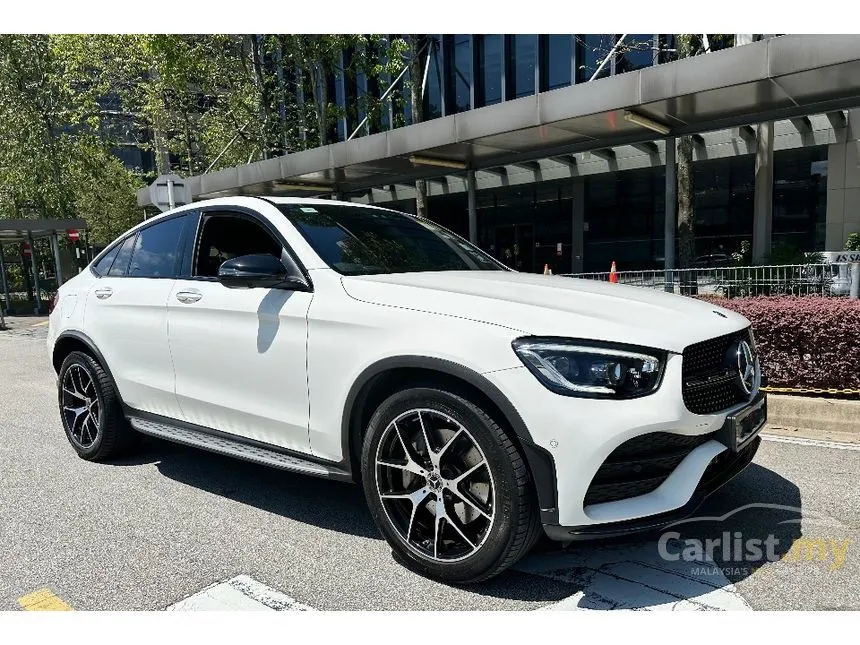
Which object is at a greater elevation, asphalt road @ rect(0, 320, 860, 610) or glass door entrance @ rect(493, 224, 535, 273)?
glass door entrance @ rect(493, 224, 535, 273)

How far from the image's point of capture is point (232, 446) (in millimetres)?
3400

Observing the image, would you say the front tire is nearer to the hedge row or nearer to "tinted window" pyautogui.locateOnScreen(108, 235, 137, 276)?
"tinted window" pyautogui.locateOnScreen(108, 235, 137, 276)

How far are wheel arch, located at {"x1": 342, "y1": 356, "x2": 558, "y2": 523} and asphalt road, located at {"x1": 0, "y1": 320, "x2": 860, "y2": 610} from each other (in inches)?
19.8

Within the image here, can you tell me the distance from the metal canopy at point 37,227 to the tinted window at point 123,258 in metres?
17.3

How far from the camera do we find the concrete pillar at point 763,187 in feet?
50.3

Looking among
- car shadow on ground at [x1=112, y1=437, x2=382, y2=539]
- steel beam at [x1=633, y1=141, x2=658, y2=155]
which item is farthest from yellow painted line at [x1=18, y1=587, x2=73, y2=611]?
steel beam at [x1=633, y1=141, x2=658, y2=155]

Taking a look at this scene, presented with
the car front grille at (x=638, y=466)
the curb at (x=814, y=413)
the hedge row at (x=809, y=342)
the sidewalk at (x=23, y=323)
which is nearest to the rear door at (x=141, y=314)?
the car front grille at (x=638, y=466)

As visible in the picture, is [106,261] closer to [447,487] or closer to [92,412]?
[92,412]

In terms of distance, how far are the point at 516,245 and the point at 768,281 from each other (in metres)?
17.2

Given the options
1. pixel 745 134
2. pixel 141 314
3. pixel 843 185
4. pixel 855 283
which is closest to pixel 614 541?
pixel 141 314

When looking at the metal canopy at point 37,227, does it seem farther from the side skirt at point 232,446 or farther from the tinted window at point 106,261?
the side skirt at point 232,446

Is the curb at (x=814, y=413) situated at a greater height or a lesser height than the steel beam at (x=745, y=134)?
lesser

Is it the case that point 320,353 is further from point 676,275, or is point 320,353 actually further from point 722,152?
point 722,152

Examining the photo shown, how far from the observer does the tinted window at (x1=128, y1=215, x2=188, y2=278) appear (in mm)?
3955
